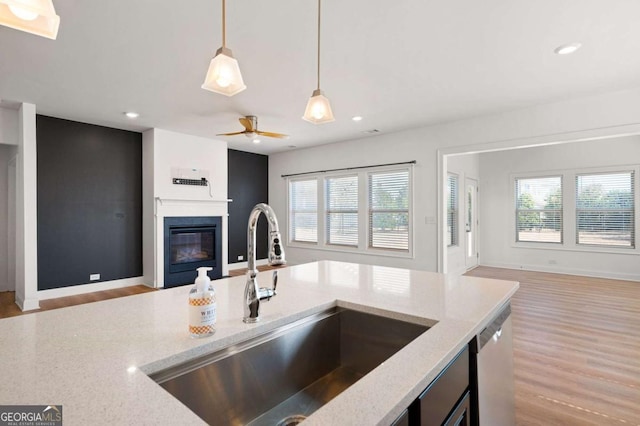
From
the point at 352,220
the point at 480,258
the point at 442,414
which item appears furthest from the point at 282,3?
the point at 480,258

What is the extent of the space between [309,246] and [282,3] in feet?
17.4

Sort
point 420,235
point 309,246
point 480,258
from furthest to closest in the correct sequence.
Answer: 1. point 480,258
2. point 309,246
3. point 420,235

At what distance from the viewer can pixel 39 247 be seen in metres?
4.57

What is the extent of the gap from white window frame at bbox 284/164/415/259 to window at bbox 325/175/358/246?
8cm

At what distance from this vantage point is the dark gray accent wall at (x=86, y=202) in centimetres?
464

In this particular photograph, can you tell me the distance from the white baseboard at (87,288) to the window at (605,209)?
27.3 ft

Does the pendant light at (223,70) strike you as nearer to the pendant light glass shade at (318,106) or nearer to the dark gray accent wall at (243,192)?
the pendant light glass shade at (318,106)

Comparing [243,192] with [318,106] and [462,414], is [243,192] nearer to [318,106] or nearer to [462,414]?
[318,106]

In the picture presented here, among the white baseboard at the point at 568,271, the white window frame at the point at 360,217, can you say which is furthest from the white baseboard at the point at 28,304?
the white baseboard at the point at 568,271

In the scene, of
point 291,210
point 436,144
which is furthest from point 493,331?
point 291,210

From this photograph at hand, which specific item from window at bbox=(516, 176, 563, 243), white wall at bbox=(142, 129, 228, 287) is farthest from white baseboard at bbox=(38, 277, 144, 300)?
window at bbox=(516, 176, 563, 243)

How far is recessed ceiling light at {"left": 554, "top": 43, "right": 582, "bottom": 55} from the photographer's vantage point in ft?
8.82

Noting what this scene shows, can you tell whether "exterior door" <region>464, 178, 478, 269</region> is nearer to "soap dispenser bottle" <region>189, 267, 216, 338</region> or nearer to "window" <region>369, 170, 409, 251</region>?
"window" <region>369, 170, 409, 251</region>

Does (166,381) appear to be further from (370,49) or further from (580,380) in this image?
(580,380)
